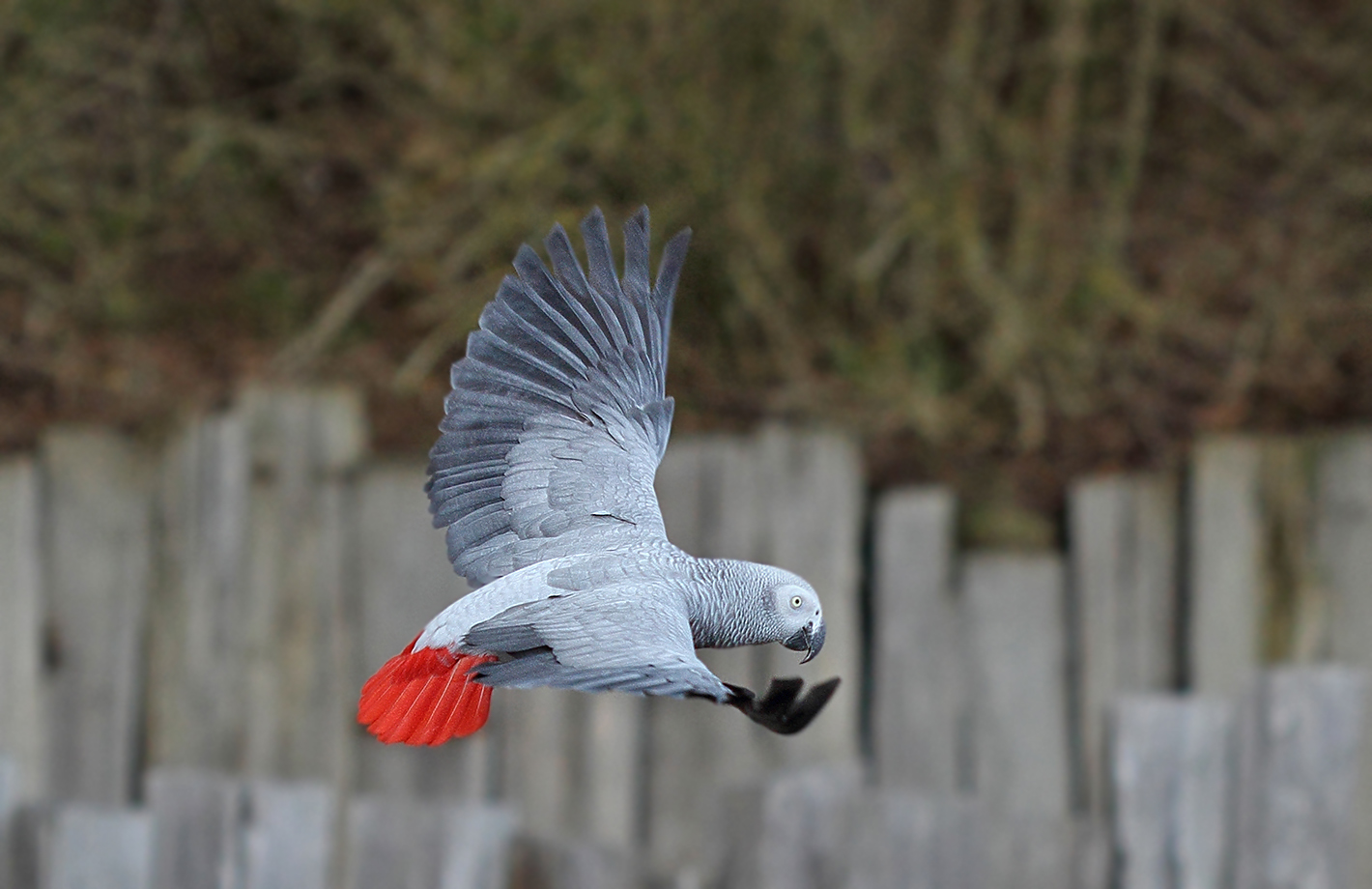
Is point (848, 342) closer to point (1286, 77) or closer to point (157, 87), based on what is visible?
point (1286, 77)

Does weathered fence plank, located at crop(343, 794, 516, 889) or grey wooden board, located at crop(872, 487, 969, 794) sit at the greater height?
grey wooden board, located at crop(872, 487, 969, 794)

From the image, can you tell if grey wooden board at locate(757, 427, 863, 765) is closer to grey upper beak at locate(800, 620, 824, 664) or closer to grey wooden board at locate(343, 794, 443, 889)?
grey wooden board at locate(343, 794, 443, 889)

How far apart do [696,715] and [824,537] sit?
49 centimetres

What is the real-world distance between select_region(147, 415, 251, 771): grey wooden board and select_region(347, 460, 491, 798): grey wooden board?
265 mm

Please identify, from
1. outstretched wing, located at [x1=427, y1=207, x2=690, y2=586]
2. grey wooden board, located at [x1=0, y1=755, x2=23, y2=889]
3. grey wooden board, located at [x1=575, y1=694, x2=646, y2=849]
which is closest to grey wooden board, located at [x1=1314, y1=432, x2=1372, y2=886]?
grey wooden board, located at [x1=575, y1=694, x2=646, y2=849]

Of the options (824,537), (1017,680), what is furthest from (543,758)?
(1017,680)

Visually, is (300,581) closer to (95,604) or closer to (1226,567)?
(95,604)

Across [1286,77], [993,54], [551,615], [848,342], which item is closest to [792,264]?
[848,342]

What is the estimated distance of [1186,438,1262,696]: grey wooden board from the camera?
10.2 feet

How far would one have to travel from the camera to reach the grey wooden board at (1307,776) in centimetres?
278

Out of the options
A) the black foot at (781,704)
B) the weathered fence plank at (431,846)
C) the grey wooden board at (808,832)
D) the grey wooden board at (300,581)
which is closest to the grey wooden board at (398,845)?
the weathered fence plank at (431,846)

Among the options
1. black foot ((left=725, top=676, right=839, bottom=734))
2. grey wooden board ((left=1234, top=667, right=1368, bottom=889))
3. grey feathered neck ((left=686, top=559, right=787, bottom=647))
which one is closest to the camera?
black foot ((left=725, top=676, right=839, bottom=734))

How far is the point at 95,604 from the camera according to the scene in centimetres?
348

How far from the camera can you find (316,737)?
11.0 ft
